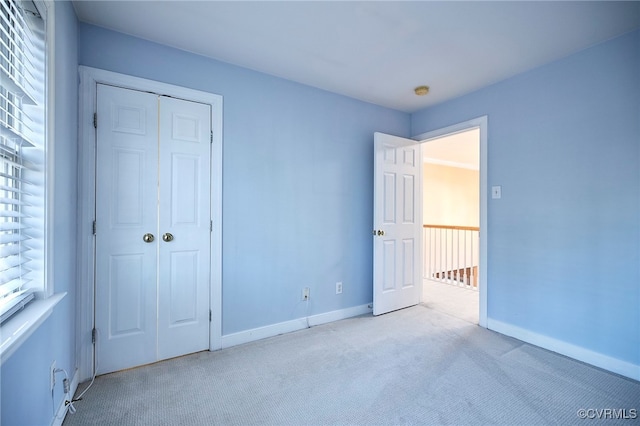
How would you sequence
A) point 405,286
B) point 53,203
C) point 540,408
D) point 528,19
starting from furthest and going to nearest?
point 405,286 → point 528,19 → point 540,408 → point 53,203

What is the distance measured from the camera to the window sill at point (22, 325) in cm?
96

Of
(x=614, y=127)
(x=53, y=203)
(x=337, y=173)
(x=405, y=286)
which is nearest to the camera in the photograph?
(x=53, y=203)

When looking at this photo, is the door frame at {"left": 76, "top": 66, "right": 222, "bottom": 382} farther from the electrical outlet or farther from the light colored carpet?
the electrical outlet

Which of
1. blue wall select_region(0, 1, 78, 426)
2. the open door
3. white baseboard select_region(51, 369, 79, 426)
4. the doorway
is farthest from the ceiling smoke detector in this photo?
white baseboard select_region(51, 369, 79, 426)

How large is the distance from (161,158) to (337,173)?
163 centimetres

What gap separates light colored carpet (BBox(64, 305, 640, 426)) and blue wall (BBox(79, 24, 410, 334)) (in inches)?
20.3

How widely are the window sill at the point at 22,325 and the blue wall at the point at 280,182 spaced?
123 centimetres

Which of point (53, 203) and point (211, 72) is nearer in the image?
point (53, 203)

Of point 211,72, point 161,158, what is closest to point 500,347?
point 161,158

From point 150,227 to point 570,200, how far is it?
10.5 feet

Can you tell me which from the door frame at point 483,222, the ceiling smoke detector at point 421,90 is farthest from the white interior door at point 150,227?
the door frame at point 483,222

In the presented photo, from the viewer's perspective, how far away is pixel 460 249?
4.75 meters

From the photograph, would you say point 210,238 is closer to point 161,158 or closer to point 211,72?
point 161,158

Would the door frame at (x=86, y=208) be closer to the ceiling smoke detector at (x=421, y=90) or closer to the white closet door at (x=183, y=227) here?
the white closet door at (x=183, y=227)
